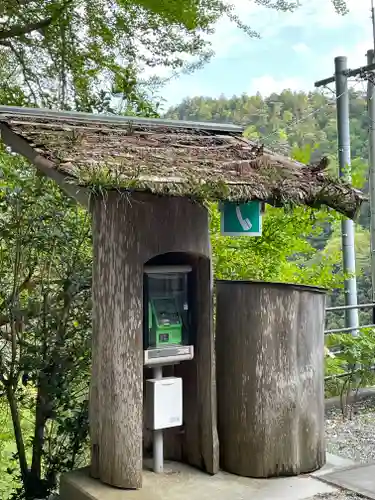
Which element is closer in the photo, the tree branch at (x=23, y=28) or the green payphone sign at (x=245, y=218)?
the green payphone sign at (x=245, y=218)

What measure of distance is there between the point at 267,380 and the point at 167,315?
77 cm

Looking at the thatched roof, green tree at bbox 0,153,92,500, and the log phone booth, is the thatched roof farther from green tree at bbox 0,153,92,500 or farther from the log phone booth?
green tree at bbox 0,153,92,500

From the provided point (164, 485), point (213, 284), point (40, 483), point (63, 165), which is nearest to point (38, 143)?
point (63, 165)

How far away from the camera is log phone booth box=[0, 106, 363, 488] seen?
336cm

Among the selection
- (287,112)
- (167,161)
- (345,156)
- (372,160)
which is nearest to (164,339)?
(167,161)

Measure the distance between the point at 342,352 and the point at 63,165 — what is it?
3782 mm

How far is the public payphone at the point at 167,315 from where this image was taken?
375 cm

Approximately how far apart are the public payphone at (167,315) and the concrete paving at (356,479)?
121cm

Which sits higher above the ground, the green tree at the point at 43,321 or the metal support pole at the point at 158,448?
the green tree at the point at 43,321

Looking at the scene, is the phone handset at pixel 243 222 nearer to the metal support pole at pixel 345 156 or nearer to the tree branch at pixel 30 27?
the metal support pole at pixel 345 156

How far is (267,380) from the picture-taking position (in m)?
3.84

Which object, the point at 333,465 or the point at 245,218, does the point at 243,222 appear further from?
the point at 333,465

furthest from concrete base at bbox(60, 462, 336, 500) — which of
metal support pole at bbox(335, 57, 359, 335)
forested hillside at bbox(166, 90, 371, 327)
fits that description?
forested hillside at bbox(166, 90, 371, 327)

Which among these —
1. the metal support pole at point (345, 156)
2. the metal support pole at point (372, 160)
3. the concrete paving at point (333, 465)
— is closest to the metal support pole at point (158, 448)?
the concrete paving at point (333, 465)
